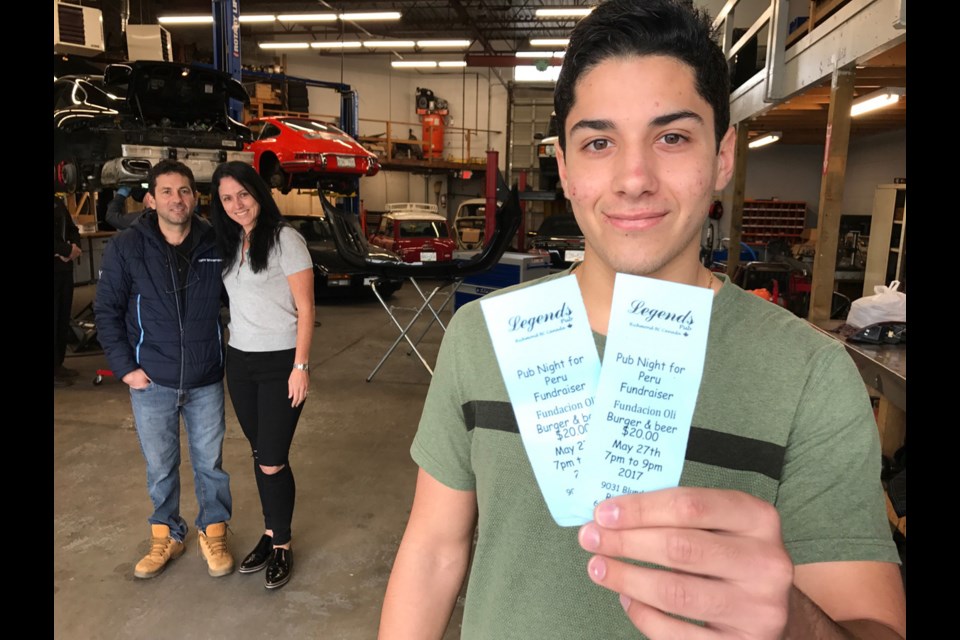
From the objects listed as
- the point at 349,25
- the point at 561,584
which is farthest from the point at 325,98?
the point at 561,584

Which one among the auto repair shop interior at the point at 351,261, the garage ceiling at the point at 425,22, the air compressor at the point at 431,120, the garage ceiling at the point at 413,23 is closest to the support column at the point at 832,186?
the auto repair shop interior at the point at 351,261

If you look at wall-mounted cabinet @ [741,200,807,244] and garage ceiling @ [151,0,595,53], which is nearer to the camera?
wall-mounted cabinet @ [741,200,807,244]

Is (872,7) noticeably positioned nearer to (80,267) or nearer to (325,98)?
(80,267)

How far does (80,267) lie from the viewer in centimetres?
1013

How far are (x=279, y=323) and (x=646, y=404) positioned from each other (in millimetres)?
2383

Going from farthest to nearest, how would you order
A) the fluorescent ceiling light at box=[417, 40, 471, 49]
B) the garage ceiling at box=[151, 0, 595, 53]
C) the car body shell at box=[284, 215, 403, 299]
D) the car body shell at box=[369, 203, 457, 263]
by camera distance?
the garage ceiling at box=[151, 0, 595, 53] → the fluorescent ceiling light at box=[417, 40, 471, 49] → the car body shell at box=[369, 203, 457, 263] → the car body shell at box=[284, 215, 403, 299]

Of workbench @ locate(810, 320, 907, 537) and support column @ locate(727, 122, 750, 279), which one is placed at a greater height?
support column @ locate(727, 122, 750, 279)

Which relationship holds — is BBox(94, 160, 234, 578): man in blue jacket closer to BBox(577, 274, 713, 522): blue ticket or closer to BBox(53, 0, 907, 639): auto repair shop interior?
BBox(53, 0, 907, 639): auto repair shop interior

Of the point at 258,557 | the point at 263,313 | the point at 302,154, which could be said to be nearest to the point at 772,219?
the point at 302,154

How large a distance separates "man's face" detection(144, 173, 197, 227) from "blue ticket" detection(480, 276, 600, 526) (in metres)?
2.43

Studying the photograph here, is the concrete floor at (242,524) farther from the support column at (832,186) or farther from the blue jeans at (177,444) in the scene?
the support column at (832,186)

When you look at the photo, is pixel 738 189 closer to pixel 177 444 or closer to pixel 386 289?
pixel 386 289

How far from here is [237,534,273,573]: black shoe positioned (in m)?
2.88

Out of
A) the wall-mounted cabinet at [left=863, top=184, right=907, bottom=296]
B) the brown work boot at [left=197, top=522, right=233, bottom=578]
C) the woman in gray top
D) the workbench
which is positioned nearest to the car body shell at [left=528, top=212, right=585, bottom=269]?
the wall-mounted cabinet at [left=863, top=184, right=907, bottom=296]
